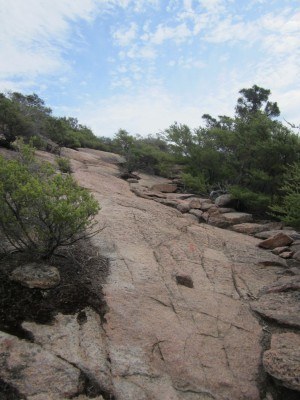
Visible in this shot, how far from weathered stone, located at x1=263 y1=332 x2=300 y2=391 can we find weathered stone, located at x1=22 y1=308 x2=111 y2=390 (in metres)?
2.01

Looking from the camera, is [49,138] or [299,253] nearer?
[299,253]

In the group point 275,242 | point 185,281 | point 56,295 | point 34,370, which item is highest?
point 275,242

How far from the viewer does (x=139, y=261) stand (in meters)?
6.34

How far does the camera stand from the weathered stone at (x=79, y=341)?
12.1ft

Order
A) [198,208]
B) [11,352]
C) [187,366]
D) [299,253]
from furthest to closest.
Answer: [198,208]
[299,253]
[187,366]
[11,352]

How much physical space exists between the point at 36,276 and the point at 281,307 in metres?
4.07

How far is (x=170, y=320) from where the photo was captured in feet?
16.1

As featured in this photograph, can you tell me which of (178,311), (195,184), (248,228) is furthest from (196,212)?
(178,311)

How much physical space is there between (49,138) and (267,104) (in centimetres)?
1981

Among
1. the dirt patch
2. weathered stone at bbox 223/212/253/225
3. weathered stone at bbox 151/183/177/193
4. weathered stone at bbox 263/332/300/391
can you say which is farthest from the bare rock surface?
weathered stone at bbox 151/183/177/193

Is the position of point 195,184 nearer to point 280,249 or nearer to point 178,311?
point 280,249

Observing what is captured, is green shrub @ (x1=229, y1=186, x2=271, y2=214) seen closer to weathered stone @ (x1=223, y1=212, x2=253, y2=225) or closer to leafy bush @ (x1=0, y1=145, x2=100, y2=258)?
weathered stone @ (x1=223, y1=212, x2=253, y2=225)

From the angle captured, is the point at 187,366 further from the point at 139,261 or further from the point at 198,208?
the point at 198,208

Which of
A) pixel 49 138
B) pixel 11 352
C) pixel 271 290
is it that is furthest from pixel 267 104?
pixel 11 352
